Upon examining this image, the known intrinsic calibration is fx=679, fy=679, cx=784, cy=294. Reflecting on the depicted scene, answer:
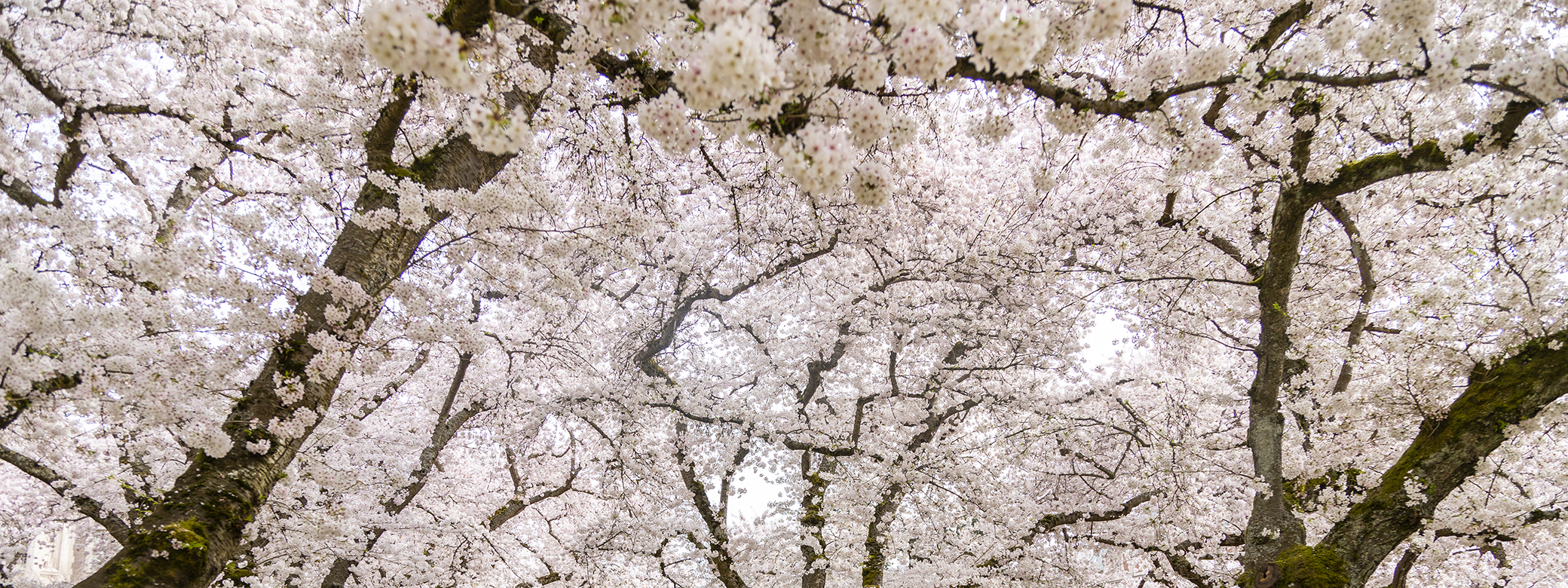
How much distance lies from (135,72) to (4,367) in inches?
236

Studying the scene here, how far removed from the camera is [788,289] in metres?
11.1

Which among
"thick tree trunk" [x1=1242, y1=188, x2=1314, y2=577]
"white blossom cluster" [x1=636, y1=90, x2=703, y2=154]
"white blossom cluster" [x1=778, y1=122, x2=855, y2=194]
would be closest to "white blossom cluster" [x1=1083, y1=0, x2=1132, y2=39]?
"white blossom cluster" [x1=778, y1=122, x2=855, y2=194]

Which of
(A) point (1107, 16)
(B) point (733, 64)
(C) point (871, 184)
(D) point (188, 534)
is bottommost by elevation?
(D) point (188, 534)

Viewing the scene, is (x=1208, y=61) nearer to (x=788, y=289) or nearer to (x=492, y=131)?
(x=492, y=131)

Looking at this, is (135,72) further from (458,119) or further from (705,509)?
(705,509)

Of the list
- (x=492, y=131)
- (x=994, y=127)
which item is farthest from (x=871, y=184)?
(x=492, y=131)

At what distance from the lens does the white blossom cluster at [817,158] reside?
217cm

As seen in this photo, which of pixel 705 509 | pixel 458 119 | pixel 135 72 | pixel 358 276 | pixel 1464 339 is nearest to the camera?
pixel 358 276

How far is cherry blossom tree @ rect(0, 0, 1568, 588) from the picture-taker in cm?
314

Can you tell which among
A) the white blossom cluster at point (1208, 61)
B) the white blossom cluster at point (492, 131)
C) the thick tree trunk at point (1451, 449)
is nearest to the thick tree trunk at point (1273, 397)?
the thick tree trunk at point (1451, 449)

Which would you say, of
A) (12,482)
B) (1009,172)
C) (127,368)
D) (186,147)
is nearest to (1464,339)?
(1009,172)

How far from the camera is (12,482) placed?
11219 millimetres

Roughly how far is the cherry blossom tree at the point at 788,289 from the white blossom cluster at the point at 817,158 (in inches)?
0.5

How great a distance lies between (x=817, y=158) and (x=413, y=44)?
1194 millimetres
